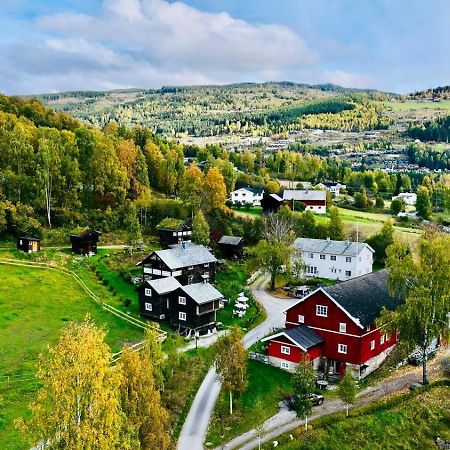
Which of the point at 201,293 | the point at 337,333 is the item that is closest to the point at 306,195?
the point at 201,293

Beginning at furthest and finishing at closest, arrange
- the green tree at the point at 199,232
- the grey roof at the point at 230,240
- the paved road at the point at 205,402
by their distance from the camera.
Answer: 1. the grey roof at the point at 230,240
2. the green tree at the point at 199,232
3. the paved road at the point at 205,402

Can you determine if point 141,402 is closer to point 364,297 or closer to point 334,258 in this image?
point 364,297

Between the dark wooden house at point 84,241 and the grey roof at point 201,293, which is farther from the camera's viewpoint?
the dark wooden house at point 84,241

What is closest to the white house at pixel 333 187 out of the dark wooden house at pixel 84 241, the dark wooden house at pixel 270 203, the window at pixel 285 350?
the dark wooden house at pixel 270 203

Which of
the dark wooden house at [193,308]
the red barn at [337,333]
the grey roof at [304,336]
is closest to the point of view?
the grey roof at [304,336]

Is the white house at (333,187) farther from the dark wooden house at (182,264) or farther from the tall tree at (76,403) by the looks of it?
the tall tree at (76,403)

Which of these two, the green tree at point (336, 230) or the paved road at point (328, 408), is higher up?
the green tree at point (336, 230)

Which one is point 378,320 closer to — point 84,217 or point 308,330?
point 308,330
